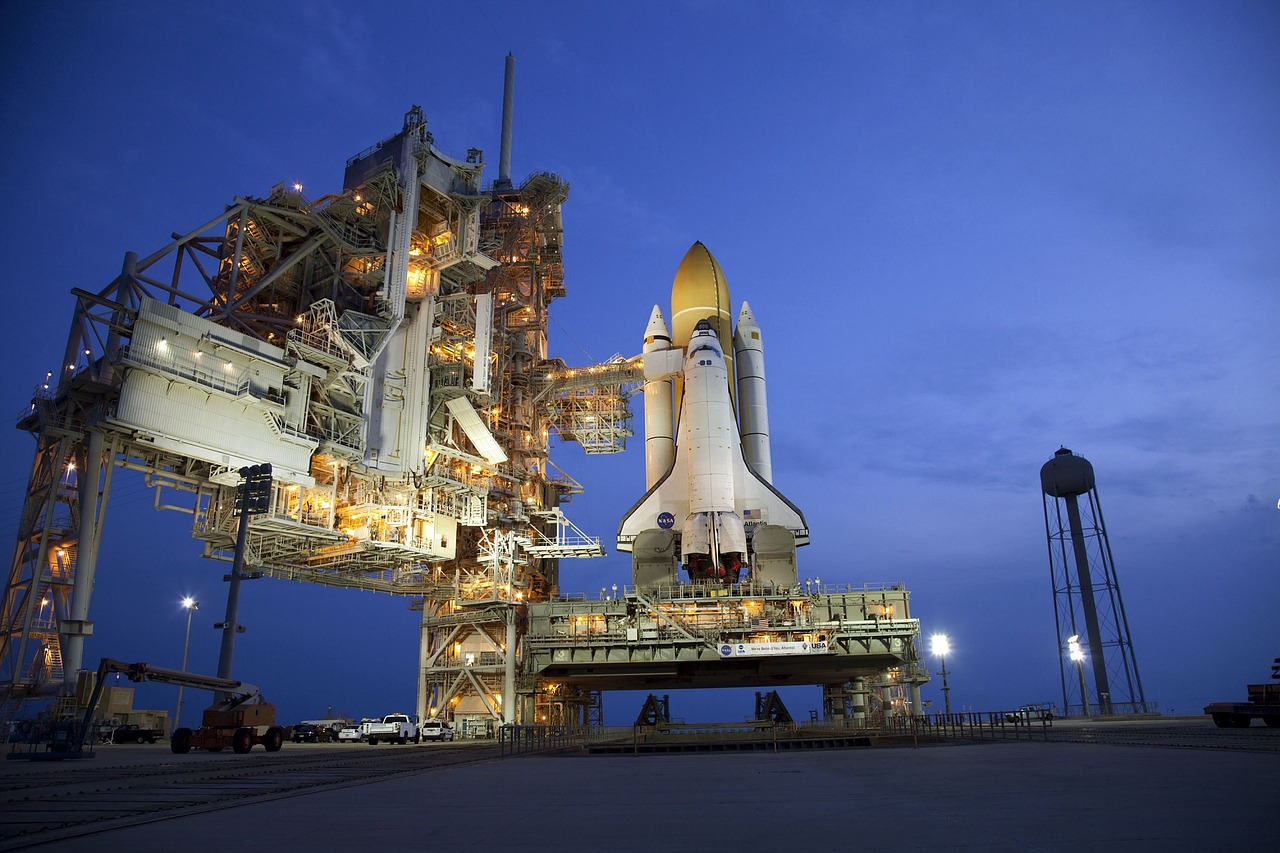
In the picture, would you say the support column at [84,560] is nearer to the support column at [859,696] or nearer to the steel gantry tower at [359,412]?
the steel gantry tower at [359,412]

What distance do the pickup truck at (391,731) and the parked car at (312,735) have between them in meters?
3.87

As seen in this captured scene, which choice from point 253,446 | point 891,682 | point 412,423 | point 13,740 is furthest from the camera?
point 891,682

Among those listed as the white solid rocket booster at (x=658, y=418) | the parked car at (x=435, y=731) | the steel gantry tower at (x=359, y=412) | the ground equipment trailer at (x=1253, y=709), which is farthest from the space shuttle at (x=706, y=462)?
A: the ground equipment trailer at (x=1253, y=709)

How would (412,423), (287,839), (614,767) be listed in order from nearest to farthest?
(287,839), (614,767), (412,423)

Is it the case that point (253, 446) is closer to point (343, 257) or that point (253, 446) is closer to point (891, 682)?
point (343, 257)

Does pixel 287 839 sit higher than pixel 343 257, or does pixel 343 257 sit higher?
pixel 343 257

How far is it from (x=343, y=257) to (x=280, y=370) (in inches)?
354

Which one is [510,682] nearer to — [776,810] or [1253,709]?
[1253,709]

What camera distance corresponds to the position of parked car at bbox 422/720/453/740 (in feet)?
132

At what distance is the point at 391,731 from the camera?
123 feet

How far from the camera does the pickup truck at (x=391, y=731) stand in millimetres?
37312

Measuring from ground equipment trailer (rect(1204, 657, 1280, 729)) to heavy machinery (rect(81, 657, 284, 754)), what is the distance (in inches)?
1216

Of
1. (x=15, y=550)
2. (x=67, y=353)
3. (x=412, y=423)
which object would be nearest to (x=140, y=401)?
(x=67, y=353)

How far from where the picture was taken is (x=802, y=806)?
30.8 feet
